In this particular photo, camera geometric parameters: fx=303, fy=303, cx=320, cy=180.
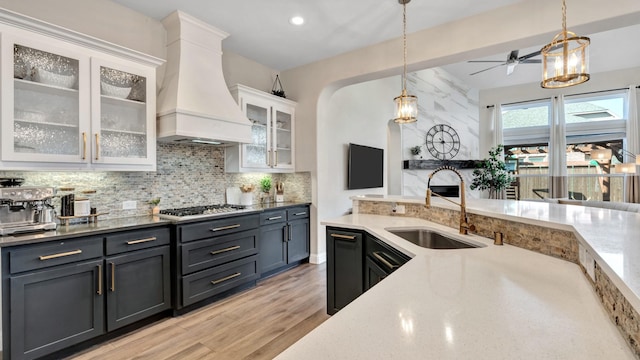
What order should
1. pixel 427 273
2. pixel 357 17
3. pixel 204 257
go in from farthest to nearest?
pixel 357 17
pixel 204 257
pixel 427 273

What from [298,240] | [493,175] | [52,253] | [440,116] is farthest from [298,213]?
[493,175]

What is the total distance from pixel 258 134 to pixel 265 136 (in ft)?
0.36

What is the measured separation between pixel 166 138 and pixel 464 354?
3128 millimetres

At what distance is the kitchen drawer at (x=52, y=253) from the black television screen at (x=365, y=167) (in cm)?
368

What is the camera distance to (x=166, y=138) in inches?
121

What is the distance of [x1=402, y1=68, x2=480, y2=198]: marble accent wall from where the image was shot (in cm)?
711

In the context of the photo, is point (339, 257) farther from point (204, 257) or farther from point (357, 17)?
Answer: point (357, 17)

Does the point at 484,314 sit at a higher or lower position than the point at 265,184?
lower

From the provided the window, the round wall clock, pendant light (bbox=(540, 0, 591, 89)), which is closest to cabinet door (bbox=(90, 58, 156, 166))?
pendant light (bbox=(540, 0, 591, 89))

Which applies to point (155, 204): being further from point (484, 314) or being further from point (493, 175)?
point (493, 175)

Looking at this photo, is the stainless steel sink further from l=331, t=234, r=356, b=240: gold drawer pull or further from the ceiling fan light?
the ceiling fan light

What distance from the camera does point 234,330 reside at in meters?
2.56

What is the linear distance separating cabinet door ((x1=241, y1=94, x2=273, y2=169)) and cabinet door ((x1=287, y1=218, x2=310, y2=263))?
93cm

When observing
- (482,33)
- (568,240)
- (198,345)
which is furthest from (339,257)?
(482,33)
